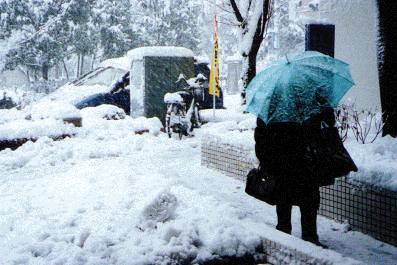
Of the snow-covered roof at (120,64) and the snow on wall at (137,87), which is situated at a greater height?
the snow-covered roof at (120,64)

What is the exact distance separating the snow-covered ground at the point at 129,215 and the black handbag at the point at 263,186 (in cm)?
45

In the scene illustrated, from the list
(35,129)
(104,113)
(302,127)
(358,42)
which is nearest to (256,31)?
(358,42)

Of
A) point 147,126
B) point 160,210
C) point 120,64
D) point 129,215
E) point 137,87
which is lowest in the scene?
point 129,215

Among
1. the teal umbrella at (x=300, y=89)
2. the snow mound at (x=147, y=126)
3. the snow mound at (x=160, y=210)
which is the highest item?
the teal umbrella at (x=300, y=89)

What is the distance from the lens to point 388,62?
6617 millimetres

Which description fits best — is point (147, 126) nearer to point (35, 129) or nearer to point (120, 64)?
point (35, 129)

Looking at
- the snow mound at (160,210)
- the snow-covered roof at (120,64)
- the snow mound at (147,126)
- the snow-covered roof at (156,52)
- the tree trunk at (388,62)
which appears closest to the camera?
the snow mound at (160,210)

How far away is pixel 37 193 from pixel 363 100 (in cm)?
867

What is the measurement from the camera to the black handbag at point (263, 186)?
417cm

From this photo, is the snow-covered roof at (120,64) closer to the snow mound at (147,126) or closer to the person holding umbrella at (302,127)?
the snow mound at (147,126)

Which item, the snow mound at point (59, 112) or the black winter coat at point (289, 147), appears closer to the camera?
the black winter coat at point (289, 147)

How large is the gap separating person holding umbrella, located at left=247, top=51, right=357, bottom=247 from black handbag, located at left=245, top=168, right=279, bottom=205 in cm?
3

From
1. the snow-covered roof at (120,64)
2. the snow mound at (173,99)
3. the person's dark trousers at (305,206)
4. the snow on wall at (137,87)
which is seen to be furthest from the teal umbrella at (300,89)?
the snow-covered roof at (120,64)

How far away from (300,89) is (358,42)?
891 cm
